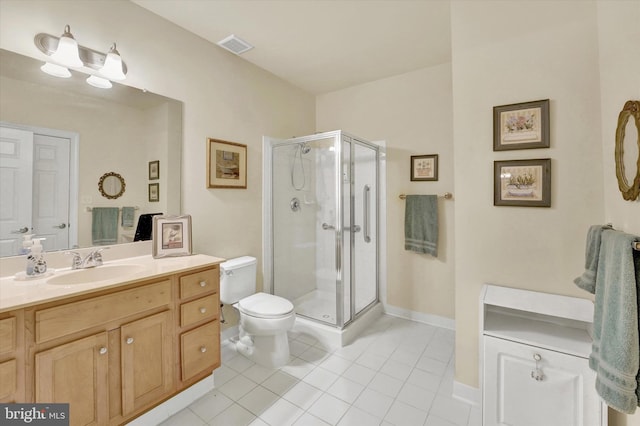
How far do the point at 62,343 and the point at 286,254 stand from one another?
2.00 m

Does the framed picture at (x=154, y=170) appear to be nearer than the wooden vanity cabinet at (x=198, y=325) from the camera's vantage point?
No

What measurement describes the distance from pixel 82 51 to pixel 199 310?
1792mm

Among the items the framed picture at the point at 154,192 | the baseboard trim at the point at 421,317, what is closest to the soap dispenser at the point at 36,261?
the framed picture at the point at 154,192

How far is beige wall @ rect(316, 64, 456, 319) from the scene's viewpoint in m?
2.75

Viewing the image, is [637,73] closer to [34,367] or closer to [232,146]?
[232,146]

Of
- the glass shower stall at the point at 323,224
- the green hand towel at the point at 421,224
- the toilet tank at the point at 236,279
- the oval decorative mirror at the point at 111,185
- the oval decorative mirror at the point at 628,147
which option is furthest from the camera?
the green hand towel at the point at 421,224

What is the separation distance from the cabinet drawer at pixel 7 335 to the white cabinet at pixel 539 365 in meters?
2.19

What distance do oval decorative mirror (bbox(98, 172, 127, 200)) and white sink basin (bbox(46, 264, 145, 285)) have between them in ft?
1.61

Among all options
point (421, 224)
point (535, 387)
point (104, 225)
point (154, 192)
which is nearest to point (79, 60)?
point (154, 192)

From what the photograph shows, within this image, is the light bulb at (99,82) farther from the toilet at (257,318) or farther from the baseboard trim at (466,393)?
the baseboard trim at (466,393)

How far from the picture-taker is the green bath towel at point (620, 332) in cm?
84

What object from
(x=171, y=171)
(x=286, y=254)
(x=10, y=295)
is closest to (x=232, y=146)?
(x=171, y=171)

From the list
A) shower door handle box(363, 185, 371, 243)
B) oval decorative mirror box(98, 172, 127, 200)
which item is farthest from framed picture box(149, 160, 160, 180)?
shower door handle box(363, 185, 371, 243)

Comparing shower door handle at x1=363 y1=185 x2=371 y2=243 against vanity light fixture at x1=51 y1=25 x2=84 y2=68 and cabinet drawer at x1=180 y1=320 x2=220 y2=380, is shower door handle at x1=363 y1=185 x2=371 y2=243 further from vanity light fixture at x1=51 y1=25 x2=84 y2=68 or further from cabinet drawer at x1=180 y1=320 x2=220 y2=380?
vanity light fixture at x1=51 y1=25 x2=84 y2=68
